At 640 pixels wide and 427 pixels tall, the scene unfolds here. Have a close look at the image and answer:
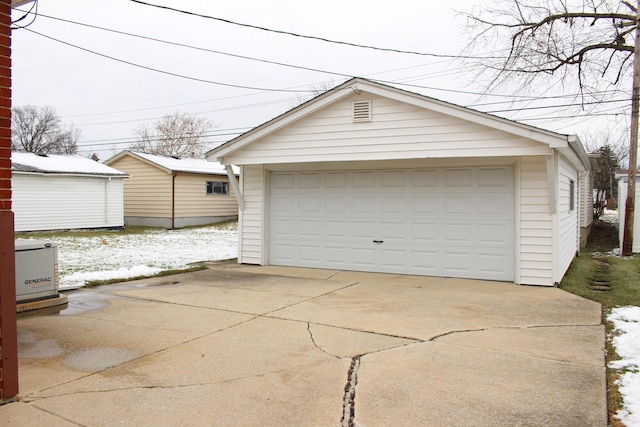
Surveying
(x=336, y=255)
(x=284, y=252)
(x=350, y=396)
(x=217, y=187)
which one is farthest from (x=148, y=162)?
(x=350, y=396)

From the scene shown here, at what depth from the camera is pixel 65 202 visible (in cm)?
2078

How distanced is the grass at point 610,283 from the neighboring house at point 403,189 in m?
0.47

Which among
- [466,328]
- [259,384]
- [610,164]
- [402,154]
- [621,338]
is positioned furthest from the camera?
[610,164]

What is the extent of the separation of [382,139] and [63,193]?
53.9 ft

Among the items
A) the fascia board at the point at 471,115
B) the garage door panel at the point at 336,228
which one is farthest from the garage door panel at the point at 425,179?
the garage door panel at the point at 336,228

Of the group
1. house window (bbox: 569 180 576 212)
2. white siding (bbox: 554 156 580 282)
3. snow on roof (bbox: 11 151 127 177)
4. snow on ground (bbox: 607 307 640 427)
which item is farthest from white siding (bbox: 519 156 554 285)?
snow on roof (bbox: 11 151 127 177)

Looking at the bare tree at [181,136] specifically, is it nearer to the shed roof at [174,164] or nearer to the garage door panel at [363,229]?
the shed roof at [174,164]

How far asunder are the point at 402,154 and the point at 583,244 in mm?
11325

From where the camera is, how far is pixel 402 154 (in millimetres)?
9359

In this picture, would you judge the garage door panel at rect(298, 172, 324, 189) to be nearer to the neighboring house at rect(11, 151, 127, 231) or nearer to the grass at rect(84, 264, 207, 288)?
the grass at rect(84, 264, 207, 288)

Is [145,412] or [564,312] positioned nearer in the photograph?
[145,412]

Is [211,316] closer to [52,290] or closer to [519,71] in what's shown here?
[52,290]

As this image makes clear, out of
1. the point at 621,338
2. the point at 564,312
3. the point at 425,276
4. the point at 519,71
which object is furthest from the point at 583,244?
the point at 621,338

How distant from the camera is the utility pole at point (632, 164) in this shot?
13562 mm
